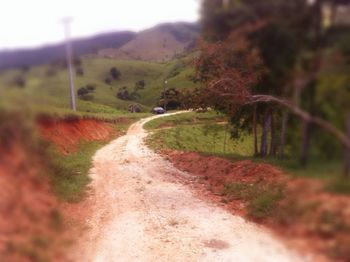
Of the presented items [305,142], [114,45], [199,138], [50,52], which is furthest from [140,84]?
[305,142]

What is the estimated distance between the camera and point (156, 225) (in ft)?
27.0

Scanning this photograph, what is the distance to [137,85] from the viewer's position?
26328 millimetres

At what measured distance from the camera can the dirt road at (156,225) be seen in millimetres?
6691

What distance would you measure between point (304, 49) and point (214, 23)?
64 cm

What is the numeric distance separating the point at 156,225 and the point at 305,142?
6.81 m

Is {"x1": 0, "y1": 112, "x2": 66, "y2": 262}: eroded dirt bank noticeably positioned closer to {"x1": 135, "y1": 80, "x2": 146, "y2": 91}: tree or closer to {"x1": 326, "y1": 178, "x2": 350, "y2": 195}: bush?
{"x1": 326, "y1": 178, "x2": 350, "y2": 195}: bush

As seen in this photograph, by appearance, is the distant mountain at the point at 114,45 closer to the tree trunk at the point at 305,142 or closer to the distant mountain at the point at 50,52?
the distant mountain at the point at 50,52

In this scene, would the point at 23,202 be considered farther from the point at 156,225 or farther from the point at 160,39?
the point at 156,225

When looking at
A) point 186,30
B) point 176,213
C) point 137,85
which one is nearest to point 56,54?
point 186,30

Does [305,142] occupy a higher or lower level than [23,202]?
higher

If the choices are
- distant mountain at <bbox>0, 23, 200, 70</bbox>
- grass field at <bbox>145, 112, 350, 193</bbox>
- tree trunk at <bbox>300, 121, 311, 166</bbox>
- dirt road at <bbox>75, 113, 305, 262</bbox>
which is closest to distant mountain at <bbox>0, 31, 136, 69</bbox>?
distant mountain at <bbox>0, 23, 200, 70</bbox>

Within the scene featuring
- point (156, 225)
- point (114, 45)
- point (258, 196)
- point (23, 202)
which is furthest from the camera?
point (258, 196)

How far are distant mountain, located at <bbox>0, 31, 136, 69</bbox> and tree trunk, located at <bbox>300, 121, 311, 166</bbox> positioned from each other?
150 cm

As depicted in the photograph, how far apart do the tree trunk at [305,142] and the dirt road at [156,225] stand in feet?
7.61
